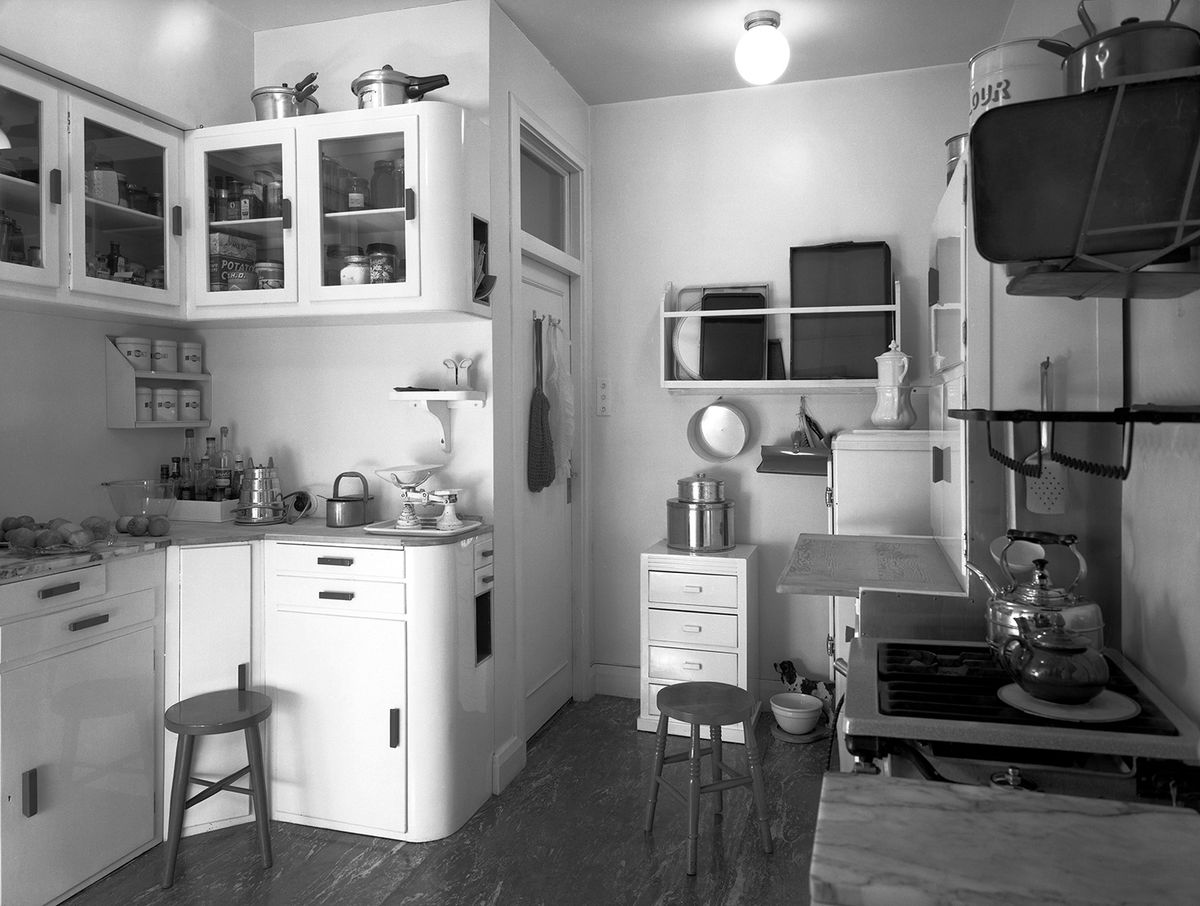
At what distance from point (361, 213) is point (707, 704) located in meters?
1.92

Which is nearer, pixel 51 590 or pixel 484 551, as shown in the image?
pixel 51 590

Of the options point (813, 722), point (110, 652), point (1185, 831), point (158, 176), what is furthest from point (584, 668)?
point (1185, 831)

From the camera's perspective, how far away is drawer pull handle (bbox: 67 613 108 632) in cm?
241

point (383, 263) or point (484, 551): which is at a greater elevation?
point (383, 263)

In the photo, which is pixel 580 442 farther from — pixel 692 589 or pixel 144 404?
pixel 144 404

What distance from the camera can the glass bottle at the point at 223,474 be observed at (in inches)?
129

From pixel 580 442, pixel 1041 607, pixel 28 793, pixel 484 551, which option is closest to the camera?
pixel 1041 607

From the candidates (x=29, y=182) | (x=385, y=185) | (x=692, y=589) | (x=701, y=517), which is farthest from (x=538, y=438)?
(x=29, y=182)

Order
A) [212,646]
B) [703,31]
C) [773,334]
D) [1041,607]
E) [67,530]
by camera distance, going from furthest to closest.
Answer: [773,334], [703,31], [212,646], [67,530], [1041,607]

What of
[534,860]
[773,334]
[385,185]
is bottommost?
[534,860]

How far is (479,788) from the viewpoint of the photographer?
2.96 meters

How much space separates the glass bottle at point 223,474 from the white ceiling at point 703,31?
1618 mm

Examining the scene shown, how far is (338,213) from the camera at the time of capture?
292 cm

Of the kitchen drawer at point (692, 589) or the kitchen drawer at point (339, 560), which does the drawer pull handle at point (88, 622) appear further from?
the kitchen drawer at point (692, 589)
